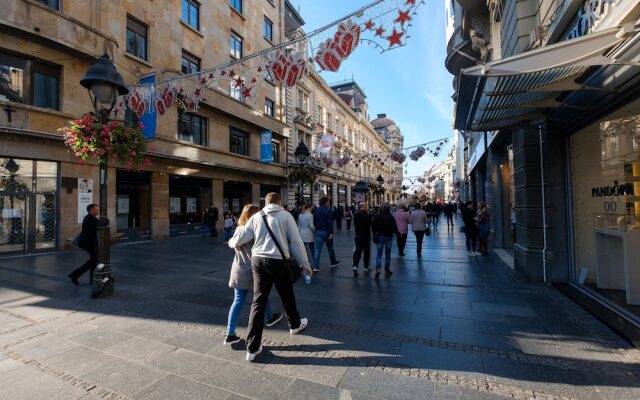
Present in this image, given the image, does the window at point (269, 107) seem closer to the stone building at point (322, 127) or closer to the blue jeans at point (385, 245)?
the stone building at point (322, 127)

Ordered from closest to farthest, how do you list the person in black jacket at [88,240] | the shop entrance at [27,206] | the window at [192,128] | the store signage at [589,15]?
the store signage at [589,15] < the person in black jacket at [88,240] < the shop entrance at [27,206] < the window at [192,128]

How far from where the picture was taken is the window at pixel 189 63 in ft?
58.3

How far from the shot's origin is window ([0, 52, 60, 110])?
10906mm

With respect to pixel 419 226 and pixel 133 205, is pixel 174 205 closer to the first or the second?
pixel 133 205

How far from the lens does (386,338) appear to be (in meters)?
4.05

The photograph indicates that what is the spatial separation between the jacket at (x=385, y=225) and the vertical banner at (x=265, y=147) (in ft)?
54.2

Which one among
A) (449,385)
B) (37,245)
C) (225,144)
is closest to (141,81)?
(225,144)

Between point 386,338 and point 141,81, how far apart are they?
15.5 meters

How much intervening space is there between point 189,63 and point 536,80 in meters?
18.2

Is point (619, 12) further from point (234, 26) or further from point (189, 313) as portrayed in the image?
point (234, 26)

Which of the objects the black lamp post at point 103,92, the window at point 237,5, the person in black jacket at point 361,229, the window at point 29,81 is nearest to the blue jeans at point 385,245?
the person in black jacket at point 361,229

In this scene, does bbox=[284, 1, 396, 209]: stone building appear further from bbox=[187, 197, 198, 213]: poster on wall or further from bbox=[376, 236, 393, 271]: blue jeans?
bbox=[376, 236, 393, 271]: blue jeans

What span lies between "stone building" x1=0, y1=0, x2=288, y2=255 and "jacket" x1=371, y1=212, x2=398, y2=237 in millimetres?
10967

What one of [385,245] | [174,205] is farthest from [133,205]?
[385,245]
